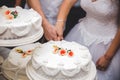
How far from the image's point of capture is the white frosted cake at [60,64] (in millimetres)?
767


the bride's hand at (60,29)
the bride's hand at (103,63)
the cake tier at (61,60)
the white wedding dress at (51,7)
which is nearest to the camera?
the cake tier at (61,60)

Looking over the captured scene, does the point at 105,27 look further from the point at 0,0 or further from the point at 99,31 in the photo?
the point at 0,0

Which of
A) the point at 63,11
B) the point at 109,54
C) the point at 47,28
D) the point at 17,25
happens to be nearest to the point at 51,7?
the point at 63,11

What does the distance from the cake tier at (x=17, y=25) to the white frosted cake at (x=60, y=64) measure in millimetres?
84

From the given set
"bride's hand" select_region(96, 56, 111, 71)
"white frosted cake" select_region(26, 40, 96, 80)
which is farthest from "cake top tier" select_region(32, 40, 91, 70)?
"bride's hand" select_region(96, 56, 111, 71)

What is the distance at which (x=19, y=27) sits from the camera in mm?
836

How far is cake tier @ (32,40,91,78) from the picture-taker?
0.77 metres

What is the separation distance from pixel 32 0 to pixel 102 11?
436mm

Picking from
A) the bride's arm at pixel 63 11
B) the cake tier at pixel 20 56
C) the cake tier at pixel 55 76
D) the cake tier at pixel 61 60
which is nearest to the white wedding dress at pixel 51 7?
the bride's arm at pixel 63 11

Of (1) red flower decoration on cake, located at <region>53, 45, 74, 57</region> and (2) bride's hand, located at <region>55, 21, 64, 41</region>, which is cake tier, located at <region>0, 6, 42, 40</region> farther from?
(2) bride's hand, located at <region>55, 21, 64, 41</region>

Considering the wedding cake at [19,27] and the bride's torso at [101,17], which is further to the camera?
the bride's torso at [101,17]

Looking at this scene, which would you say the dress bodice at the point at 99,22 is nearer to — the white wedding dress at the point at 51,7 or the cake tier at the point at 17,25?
the white wedding dress at the point at 51,7

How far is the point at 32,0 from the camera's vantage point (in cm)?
144

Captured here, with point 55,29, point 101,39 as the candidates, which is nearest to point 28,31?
point 55,29
